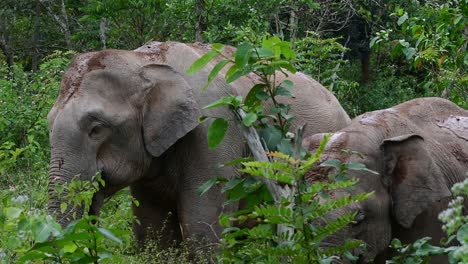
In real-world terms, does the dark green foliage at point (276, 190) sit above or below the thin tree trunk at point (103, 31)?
above

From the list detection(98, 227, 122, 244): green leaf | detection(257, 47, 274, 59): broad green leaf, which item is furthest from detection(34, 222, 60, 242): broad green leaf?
detection(257, 47, 274, 59): broad green leaf

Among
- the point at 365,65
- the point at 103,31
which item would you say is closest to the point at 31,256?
the point at 103,31

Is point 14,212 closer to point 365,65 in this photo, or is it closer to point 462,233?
point 462,233

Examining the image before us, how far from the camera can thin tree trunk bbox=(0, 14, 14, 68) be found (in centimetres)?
1929

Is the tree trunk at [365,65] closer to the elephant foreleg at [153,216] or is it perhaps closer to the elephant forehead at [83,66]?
the elephant foreleg at [153,216]

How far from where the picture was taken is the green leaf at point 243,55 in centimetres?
468

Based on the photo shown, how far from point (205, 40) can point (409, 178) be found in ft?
21.4

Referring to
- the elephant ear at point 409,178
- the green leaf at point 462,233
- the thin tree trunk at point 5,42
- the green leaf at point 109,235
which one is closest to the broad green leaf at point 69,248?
the green leaf at point 109,235

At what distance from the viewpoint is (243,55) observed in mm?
4688

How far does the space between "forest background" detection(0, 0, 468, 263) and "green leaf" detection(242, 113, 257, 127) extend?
746mm

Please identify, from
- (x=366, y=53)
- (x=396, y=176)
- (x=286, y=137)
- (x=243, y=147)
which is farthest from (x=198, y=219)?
(x=366, y=53)

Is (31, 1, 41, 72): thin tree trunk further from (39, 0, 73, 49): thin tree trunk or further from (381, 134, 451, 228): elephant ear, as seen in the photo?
(381, 134, 451, 228): elephant ear

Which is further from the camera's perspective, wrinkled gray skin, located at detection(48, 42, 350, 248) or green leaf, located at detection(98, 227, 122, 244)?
wrinkled gray skin, located at detection(48, 42, 350, 248)

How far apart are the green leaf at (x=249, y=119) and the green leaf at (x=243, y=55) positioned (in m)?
0.21
